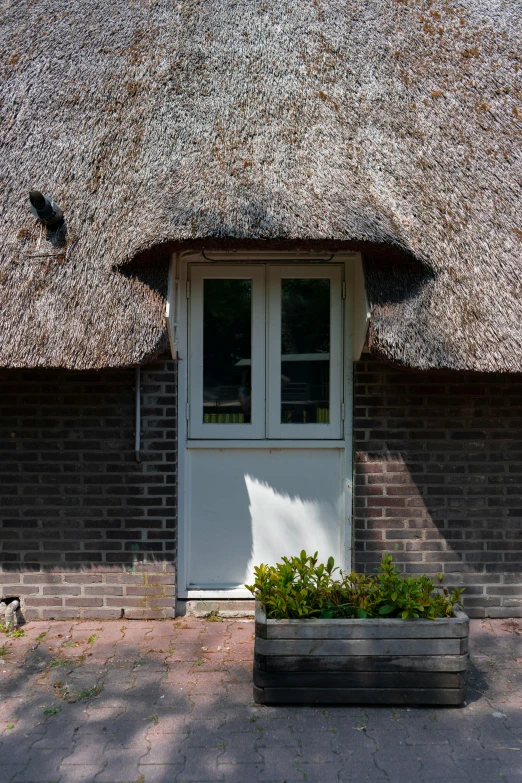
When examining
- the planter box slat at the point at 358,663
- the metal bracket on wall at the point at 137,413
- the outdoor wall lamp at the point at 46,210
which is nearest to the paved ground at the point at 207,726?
the planter box slat at the point at 358,663

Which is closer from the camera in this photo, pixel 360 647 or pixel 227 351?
pixel 360 647

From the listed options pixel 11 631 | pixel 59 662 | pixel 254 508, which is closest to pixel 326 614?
pixel 254 508

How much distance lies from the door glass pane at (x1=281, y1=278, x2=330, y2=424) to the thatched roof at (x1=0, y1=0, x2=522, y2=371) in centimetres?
65

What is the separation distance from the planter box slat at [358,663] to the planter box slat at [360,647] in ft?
0.07

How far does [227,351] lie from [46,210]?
1477 millimetres

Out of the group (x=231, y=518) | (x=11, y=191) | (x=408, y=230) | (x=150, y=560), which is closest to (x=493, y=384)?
(x=408, y=230)

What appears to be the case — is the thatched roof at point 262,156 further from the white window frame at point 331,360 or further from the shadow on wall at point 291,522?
the shadow on wall at point 291,522

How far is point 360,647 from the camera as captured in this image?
2.96 meters

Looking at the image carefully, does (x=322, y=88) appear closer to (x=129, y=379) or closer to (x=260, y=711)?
(x=129, y=379)

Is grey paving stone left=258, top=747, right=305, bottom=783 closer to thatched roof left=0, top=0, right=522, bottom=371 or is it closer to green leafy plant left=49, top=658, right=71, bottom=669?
green leafy plant left=49, top=658, right=71, bottom=669

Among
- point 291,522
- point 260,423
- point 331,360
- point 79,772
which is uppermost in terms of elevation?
point 331,360

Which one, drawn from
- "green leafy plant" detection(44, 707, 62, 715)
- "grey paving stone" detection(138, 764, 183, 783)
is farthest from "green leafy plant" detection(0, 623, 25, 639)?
"grey paving stone" detection(138, 764, 183, 783)

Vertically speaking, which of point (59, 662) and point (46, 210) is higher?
point (46, 210)

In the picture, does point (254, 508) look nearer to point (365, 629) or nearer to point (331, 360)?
point (331, 360)
